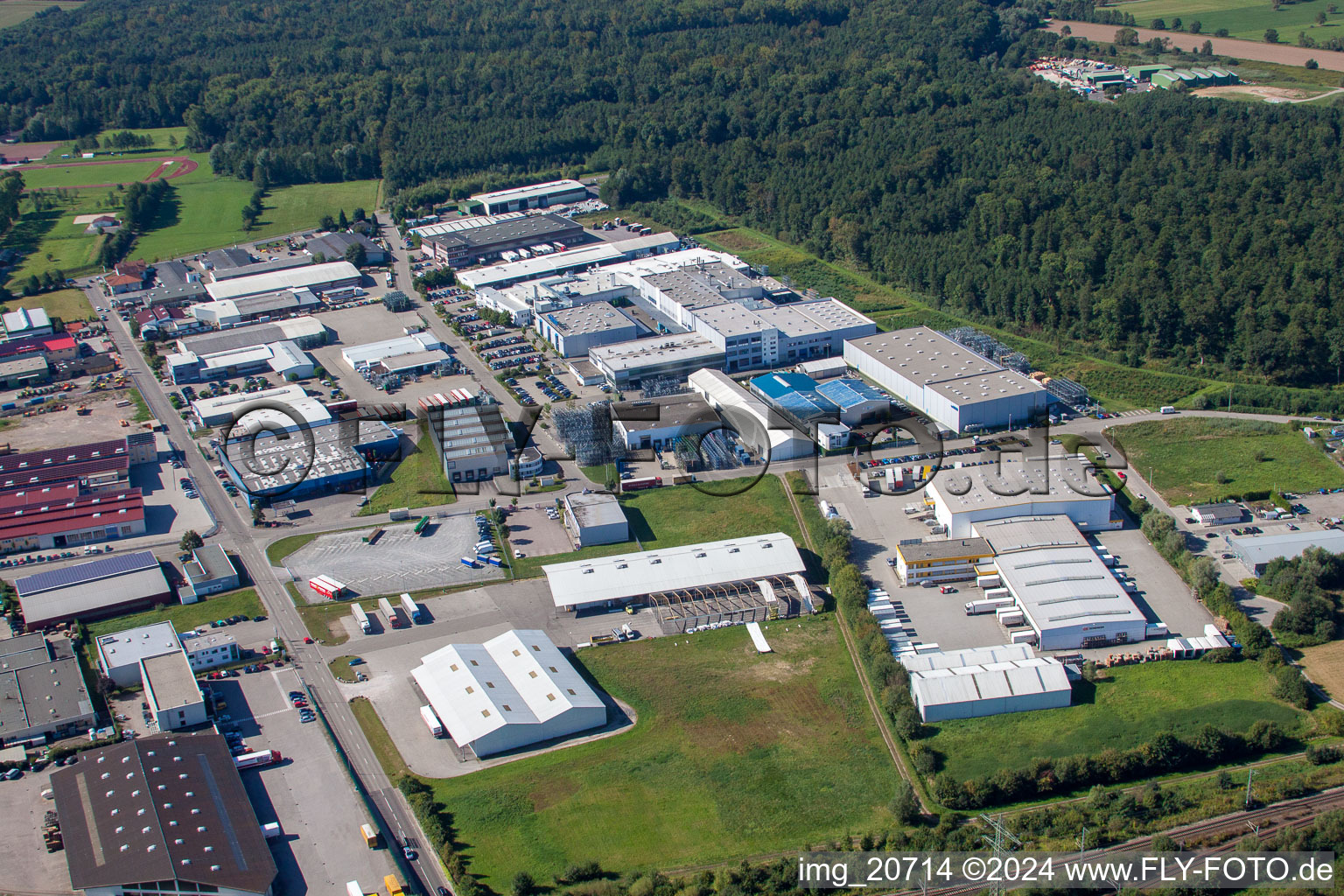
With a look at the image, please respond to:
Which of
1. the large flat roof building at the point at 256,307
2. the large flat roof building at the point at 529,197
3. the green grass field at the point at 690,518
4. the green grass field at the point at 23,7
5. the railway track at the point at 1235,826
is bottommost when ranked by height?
the railway track at the point at 1235,826

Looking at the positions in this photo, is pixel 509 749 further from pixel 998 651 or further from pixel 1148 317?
pixel 1148 317

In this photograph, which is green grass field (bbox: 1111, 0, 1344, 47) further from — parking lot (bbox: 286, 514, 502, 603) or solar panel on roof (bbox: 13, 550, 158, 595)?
solar panel on roof (bbox: 13, 550, 158, 595)

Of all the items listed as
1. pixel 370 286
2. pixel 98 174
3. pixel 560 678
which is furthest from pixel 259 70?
pixel 560 678

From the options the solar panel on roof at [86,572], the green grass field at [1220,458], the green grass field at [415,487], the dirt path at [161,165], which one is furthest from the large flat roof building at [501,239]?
the green grass field at [1220,458]

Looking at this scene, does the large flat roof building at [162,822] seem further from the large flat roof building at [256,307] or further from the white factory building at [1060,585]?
the large flat roof building at [256,307]

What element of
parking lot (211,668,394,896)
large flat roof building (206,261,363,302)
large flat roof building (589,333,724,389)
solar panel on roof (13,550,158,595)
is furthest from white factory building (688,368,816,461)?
large flat roof building (206,261,363,302)

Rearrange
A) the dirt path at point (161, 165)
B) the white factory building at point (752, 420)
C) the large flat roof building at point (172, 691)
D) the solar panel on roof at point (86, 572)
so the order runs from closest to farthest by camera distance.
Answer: the large flat roof building at point (172, 691), the solar panel on roof at point (86, 572), the white factory building at point (752, 420), the dirt path at point (161, 165)
